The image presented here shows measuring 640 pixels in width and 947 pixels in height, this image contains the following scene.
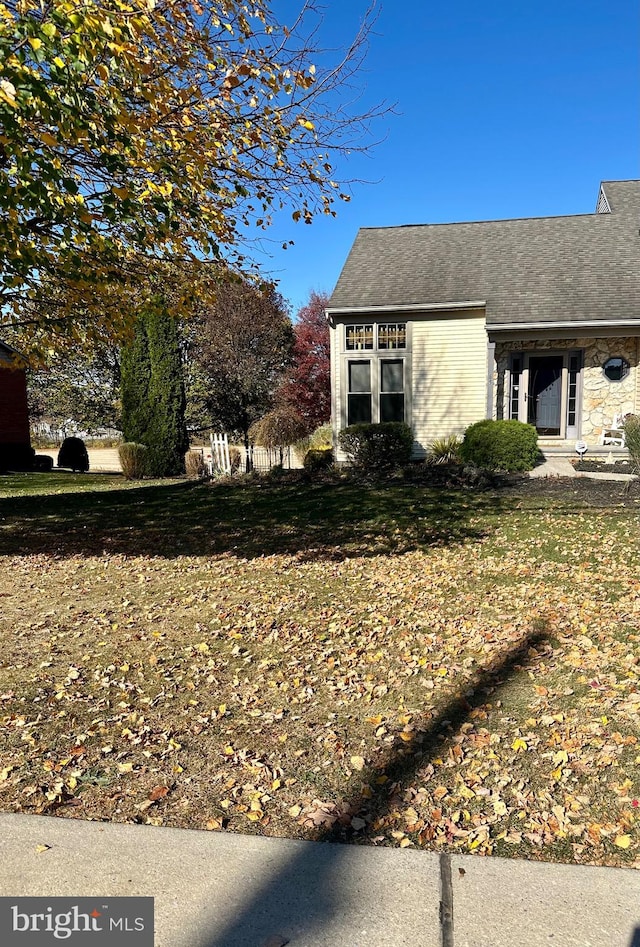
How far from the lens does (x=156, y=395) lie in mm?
17891

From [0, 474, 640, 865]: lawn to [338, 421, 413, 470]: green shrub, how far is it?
21.1 ft

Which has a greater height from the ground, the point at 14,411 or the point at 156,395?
the point at 156,395

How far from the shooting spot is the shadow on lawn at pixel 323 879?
2016mm

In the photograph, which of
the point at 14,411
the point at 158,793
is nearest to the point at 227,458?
the point at 14,411

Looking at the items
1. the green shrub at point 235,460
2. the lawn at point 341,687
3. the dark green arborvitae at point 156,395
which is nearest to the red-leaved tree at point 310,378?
the dark green arborvitae at point 156,395

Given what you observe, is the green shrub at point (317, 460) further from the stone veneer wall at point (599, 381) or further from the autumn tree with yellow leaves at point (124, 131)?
the autumn tree with yellow leaves at point (124, 131)

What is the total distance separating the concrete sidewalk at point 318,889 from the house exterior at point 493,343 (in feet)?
42.4

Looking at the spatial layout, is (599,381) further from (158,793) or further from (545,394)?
(158,793)

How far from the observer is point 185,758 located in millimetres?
3102

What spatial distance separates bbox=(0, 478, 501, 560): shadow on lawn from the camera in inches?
309

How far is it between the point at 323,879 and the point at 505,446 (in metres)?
11.6

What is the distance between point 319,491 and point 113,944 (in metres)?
10.2

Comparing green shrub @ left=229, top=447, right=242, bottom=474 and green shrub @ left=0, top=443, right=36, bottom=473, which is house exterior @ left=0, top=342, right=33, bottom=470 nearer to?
green shrub @ left=0, top=443, right=36, bottom=473

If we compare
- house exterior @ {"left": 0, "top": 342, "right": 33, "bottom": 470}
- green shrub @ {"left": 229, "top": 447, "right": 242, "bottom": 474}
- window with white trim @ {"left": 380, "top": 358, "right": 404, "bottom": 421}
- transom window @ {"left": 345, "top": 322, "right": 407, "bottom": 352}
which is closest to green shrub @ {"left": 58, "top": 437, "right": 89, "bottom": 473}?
house exterior @ {"left": 0, "top": 342, "right": 33, "bottom": 470}
